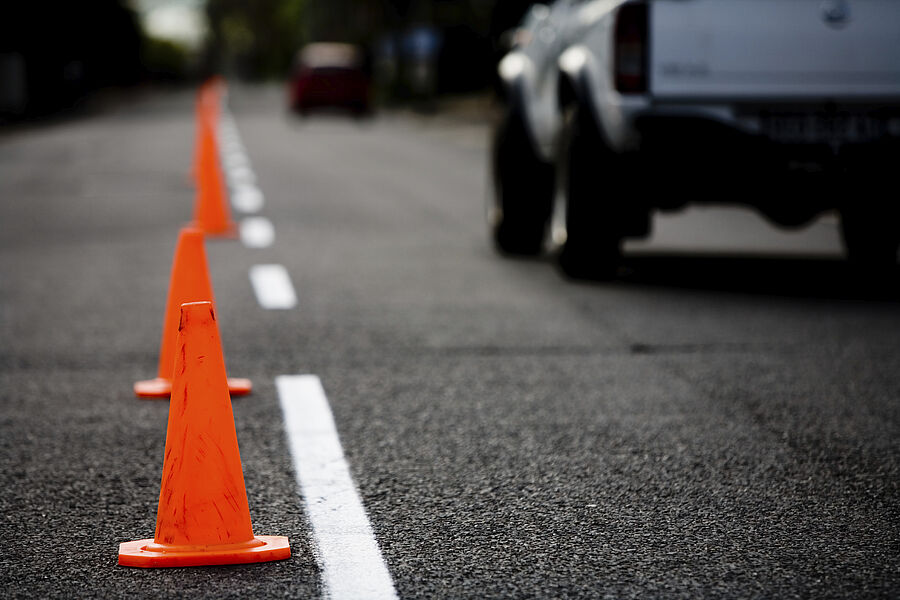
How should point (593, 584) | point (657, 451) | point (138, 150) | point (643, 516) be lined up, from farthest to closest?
point (138, 150), point (657, 451), point (643, 516), point (593, 584)

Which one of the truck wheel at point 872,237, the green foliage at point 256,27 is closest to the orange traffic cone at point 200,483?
the truck wheel at point 872,237

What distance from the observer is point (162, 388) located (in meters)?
5.83

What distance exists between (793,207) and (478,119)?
3333 centimetres

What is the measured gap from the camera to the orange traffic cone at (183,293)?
15.8 feet

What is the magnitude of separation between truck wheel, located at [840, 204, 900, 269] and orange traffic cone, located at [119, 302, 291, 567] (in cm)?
606

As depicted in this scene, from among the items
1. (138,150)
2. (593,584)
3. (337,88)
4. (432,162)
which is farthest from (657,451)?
(337,88)

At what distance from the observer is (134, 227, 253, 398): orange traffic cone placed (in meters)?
4.82

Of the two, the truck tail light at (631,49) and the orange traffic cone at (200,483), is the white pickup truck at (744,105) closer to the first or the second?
the truck tail light at (631,49)

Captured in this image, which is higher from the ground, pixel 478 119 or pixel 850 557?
pixel 850 557

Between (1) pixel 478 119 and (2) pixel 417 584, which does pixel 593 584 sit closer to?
(2) pixel 417 584

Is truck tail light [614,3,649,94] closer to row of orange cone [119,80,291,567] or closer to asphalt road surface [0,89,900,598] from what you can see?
asphalt road surface [0,89,900,598]

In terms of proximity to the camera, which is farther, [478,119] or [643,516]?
[478,119]

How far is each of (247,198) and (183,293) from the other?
1130 cm

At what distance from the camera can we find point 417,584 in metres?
3.52
